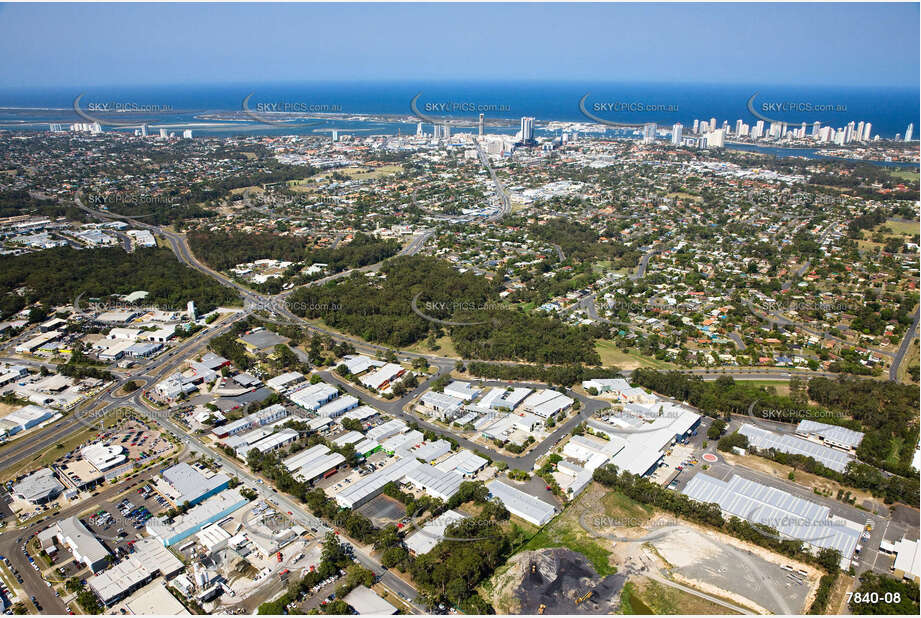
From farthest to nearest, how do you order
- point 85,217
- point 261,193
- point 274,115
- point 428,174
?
point 274,115
point 428,174
point 261,193
point 85,217

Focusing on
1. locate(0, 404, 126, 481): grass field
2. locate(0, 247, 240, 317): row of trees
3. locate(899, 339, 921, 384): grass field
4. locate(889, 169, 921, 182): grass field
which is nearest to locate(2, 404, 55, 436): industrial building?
locate(0, 404, 126, 481): grass field

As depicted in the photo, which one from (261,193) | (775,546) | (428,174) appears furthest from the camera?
(428,174)

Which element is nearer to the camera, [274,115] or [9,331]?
[9,331]


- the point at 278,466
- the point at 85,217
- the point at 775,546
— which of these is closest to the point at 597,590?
the point at 775,546

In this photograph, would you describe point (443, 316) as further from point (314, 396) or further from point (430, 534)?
point (430, 534)

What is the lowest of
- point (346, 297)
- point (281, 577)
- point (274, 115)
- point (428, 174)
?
point (281, 577)

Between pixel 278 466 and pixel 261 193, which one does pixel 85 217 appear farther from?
pixel 278 466

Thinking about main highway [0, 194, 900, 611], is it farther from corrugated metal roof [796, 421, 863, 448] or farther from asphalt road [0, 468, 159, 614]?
corrugated metal roof [796, 421, 863, 448]
